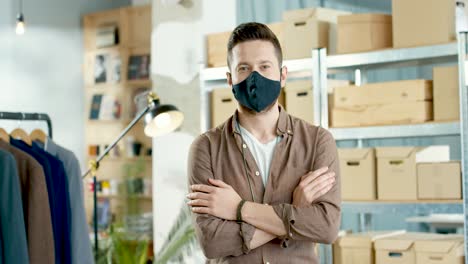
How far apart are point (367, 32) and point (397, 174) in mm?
720

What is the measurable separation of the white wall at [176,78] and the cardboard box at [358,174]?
1747 mm

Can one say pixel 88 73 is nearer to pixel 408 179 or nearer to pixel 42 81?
pixel 42 81

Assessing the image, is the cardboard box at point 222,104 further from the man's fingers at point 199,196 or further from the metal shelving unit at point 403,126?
the man's fingers at point 199,196

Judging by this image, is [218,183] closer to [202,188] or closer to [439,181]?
[202,188]

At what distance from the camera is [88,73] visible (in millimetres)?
8359

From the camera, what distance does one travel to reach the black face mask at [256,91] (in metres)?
2.10

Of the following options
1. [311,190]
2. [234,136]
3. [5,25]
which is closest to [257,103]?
[234,136]

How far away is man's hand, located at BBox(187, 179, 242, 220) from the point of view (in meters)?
2.15

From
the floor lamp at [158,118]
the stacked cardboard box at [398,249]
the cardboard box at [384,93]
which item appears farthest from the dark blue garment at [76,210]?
the cardboard box at [384,93]

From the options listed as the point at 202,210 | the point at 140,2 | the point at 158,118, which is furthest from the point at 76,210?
the point at 140,2

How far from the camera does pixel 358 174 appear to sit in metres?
3.90

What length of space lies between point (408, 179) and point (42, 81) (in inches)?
199

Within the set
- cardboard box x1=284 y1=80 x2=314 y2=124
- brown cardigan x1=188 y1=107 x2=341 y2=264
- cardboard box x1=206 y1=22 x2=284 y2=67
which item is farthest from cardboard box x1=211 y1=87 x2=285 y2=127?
brown cardigan x1=188 y1=107 x2=341 y2=264

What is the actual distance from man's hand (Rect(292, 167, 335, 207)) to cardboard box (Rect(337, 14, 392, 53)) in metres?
1.86
